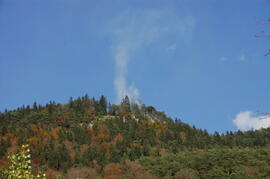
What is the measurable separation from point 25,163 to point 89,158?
145m

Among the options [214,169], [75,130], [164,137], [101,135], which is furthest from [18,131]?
[214,169]

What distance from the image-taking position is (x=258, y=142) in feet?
624

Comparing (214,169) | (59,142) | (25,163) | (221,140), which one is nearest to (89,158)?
(59,142)

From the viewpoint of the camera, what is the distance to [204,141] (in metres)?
184

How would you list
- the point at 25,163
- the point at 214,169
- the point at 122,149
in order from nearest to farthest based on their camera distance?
the point at 25,163, the point at 214,169, the point at 122,149

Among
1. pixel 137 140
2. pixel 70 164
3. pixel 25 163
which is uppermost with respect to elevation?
pixel 137 140

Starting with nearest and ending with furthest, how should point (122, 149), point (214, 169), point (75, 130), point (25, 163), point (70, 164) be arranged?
point (25, 163), point (214, 169), point (70, 164), point (122, 149), point (75, 130)

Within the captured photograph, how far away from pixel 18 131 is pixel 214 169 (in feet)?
362

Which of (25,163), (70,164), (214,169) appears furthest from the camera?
(70,164)

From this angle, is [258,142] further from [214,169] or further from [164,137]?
[214,169]

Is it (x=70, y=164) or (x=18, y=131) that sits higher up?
(x=18, y=131)

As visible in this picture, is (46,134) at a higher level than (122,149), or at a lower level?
higher

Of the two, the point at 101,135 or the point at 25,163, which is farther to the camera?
the point at 101,135

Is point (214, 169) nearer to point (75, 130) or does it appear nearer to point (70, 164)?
point (70, 164)
